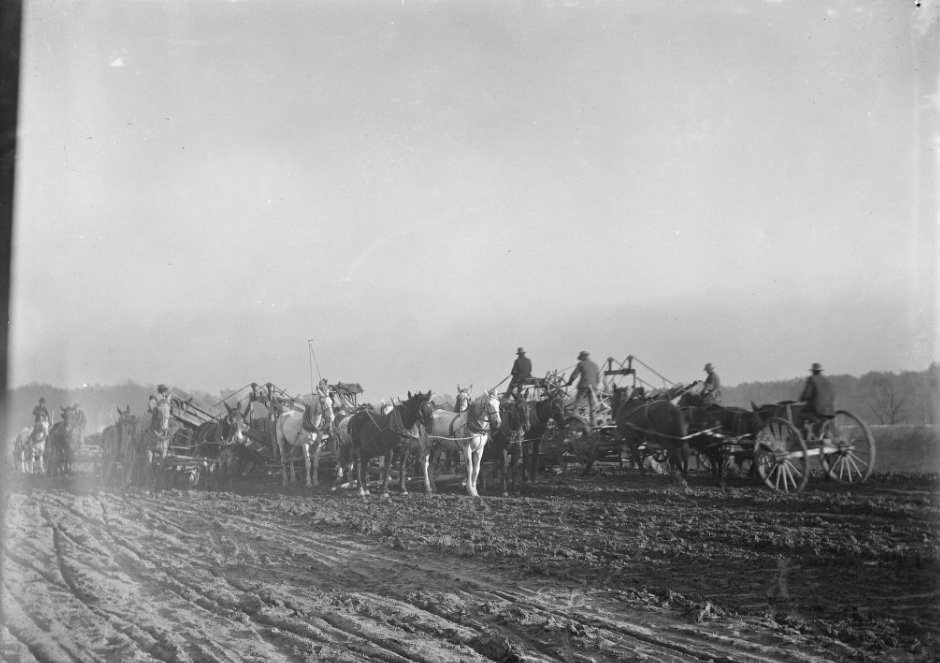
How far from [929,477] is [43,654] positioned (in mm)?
8534

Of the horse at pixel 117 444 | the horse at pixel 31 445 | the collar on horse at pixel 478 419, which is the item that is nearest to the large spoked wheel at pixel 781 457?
the collar on horse at pixel 478 419

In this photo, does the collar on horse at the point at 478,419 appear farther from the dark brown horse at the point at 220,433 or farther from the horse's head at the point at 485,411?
the dark brown horse at the point at 220,433

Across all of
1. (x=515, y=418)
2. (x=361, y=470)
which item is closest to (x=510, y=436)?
(x=515, y=418)

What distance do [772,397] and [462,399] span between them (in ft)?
16.8

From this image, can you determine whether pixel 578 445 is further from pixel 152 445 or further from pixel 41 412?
pixel 41 412

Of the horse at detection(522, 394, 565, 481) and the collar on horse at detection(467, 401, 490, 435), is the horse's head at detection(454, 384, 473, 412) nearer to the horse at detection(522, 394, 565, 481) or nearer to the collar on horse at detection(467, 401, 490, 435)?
the collar on horse at detection(467, 401, 490, 435)

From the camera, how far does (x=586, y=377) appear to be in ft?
32.2

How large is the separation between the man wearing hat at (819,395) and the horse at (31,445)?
1175 centimetres

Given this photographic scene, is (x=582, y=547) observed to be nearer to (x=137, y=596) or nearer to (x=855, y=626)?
(x=855, y=626)

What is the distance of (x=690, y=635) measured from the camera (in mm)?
4863

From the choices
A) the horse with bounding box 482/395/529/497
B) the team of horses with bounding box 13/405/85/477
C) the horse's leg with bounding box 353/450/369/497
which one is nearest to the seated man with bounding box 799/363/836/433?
the horse with bounding box 482/395/529/497

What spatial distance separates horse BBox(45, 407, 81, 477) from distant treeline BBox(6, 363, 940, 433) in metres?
0.83

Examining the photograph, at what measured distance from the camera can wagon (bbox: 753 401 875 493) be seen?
7.13 meters

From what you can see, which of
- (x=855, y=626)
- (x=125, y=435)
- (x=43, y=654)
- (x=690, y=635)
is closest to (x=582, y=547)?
(x=690, y=635)
